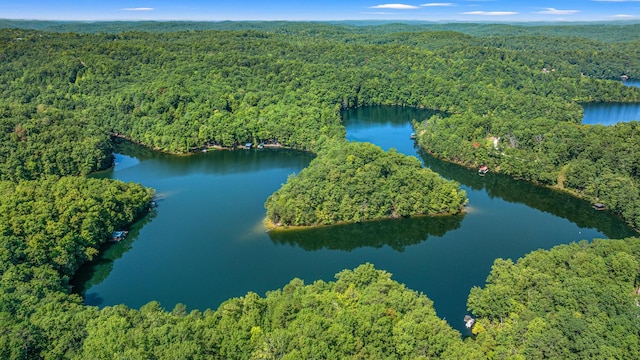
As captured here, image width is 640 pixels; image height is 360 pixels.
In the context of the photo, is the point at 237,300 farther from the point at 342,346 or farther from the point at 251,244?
the point at 251,244

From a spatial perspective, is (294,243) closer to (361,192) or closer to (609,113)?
(361,192)

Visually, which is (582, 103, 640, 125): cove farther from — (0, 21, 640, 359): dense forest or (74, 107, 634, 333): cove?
(74, 107, 634, 333): cove

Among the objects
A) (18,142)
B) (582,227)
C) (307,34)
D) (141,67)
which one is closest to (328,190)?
(582,227)

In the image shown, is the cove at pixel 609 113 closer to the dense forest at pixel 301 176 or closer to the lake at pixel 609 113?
the lake at pixel 609 113

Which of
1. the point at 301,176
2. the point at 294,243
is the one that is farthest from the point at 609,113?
the point at 294,243

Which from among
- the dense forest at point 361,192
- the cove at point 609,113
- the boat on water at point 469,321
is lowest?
the boat on water at point 469,321

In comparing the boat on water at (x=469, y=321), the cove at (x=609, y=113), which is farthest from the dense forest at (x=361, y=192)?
the cove at (x=609, y=113)
